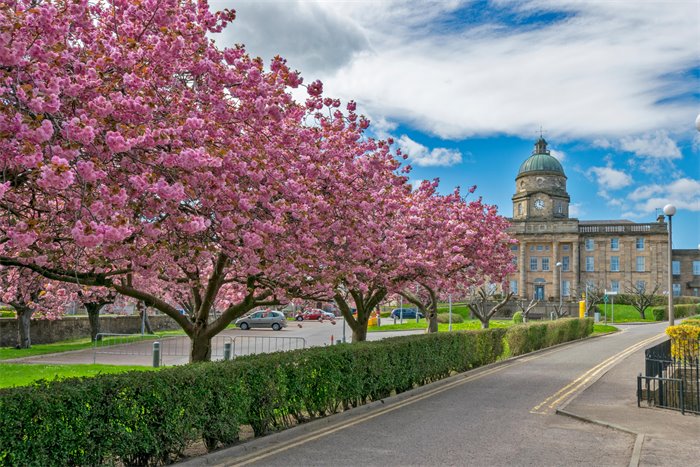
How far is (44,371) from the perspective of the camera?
21172 mm

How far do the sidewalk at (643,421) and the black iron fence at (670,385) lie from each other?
0.26m

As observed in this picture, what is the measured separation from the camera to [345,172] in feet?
43.6

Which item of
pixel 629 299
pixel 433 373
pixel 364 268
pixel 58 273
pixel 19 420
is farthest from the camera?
pixel 629 299

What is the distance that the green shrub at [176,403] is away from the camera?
6.74 metres

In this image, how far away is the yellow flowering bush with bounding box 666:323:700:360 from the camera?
1361cm

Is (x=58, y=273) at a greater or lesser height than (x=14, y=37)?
lesser

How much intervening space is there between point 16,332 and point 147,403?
90.8 ft

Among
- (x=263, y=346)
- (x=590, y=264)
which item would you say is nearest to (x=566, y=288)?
(x=590, y=264)

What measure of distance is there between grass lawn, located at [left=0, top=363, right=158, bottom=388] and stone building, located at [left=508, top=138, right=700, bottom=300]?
8280 centimetres

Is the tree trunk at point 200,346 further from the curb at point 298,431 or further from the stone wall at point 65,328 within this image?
the stone wall at point 65,328

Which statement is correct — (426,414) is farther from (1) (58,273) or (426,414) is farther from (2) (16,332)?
(2) (16,332)

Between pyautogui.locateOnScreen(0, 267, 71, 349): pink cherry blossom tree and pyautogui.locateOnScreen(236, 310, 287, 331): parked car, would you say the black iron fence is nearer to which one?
pyautogui.locateOnScreen(0, 267, 71, 349): pink cherry blossom tree

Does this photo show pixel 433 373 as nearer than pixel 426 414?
No

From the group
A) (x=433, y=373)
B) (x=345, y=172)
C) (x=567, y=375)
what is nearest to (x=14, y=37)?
(x=345, y=172)
